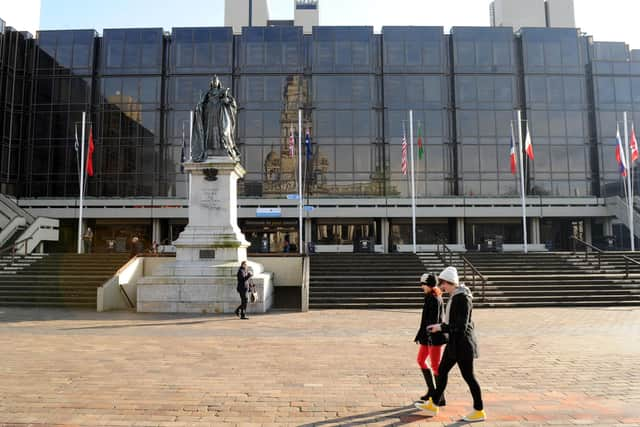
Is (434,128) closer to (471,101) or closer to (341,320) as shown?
(471,101)

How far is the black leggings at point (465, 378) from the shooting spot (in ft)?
15.8

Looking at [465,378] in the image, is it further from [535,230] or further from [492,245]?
[535,230]

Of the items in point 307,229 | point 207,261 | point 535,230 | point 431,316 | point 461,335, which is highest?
point 307,229

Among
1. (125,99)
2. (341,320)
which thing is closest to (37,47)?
(125,99)

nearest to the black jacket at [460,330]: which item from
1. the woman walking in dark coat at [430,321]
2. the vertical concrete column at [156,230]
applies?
the woman walking in dark coat at [430,321]

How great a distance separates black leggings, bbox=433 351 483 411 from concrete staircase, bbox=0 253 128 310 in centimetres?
1439

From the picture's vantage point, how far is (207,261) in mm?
15344

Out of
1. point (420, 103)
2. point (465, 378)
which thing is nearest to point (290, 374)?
point (465, 378)

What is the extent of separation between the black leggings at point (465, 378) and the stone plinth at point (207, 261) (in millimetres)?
10148

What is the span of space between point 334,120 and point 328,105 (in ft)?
4.66

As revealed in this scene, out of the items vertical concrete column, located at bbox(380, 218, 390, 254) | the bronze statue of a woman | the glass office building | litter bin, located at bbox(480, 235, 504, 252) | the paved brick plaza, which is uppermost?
the glass office building

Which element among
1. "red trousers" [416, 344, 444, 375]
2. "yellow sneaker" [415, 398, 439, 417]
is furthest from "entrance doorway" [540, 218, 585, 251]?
"yellow sneaker" [415, 398, 439, 417]

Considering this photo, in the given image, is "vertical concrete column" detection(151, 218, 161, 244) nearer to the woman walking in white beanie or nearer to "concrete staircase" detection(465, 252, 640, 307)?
"concrete staircase" detection(465, 252, 640, 307)

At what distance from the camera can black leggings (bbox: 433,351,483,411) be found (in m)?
4.80
